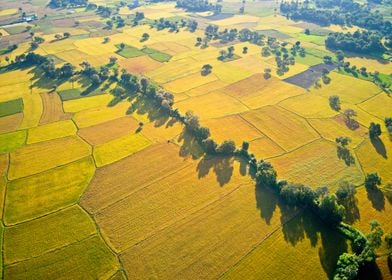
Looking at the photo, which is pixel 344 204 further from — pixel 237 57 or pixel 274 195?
pixel 237 57

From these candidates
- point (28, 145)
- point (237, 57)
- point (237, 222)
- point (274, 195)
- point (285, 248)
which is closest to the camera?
point (285, 248)

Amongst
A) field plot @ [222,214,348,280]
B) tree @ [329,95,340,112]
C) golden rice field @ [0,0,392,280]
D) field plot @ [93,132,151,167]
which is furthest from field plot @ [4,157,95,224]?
tree @ [329,95,340,112]

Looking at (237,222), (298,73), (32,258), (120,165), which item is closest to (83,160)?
A: (120,165)

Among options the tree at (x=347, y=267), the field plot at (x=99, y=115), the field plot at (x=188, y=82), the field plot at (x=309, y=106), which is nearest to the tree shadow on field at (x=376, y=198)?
the tree at (x=347, y=267)

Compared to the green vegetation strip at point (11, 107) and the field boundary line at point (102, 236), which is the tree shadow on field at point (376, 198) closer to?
the field boundary line at point (102, 236)

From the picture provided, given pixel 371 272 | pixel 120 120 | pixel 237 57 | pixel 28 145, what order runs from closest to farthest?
pixel 371 272 → pixel 28 145 → pixel 120 120 → pixel 237 57

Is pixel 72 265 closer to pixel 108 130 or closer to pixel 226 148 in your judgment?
pixel 226 148
